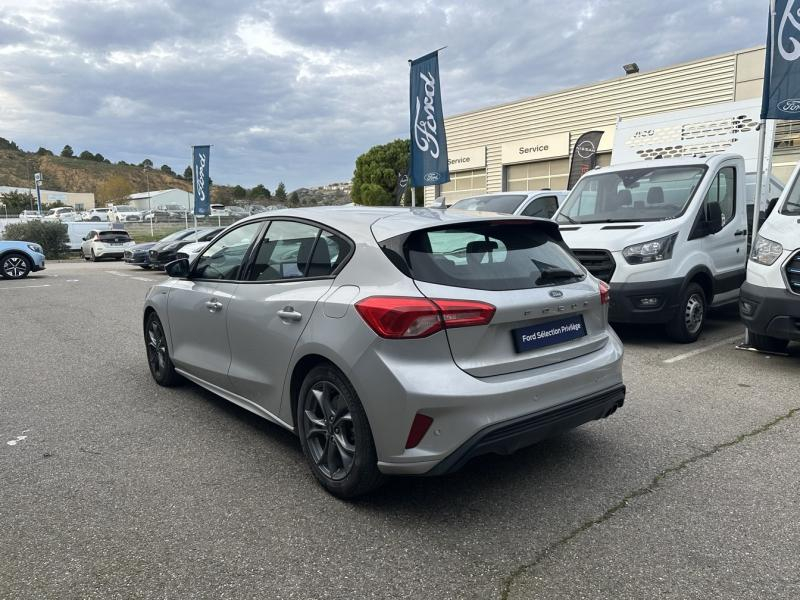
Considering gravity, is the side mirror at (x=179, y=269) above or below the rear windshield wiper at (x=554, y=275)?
below

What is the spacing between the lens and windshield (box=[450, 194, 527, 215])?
10.4 metres

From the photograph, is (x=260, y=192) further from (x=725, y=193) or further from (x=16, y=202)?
(x=725, y=193)

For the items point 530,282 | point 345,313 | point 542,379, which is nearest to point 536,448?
point 542,379

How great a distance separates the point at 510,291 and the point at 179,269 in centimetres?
285

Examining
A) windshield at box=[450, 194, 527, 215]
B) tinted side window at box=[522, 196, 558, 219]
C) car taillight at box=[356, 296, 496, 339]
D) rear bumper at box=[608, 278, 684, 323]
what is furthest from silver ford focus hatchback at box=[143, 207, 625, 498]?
tinted side window at box=[522, 196, 558, 219]

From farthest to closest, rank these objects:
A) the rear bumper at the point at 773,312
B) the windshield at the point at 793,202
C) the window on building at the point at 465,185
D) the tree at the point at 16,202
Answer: the tree at the point at 16,202
the window on building at the point at 465,185
the windshield at the point at 793,202
the rear bumper at the point at 773,312

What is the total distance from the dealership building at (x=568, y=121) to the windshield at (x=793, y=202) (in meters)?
12.5

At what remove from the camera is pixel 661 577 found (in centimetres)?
260

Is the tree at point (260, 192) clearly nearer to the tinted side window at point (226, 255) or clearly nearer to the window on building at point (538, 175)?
the window on building at point (538, 175)

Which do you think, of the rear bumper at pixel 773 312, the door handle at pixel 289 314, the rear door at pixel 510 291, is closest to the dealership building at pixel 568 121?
the rear bumper at pixel 773 312

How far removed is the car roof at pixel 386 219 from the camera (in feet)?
10.9

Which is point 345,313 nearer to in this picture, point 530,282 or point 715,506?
point 530,282

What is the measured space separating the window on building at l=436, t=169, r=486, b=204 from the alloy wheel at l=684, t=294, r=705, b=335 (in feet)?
78.6

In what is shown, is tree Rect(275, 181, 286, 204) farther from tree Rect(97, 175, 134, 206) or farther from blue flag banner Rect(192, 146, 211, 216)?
blue flag banner Rect(192, 146, 211, 216)
